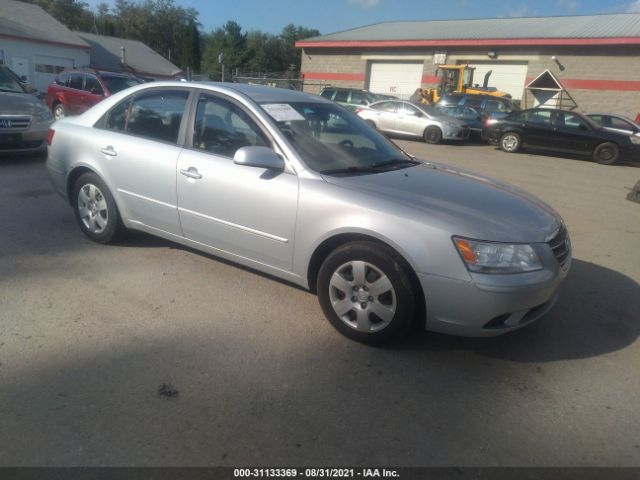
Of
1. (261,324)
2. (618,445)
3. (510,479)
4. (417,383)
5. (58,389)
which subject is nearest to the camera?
(510,479)

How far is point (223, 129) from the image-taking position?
380 centimetres

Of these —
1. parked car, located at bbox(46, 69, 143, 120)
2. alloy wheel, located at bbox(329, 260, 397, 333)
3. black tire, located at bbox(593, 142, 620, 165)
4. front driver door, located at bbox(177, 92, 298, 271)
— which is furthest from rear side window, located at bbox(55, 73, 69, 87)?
black tire, located at bbox(593, 142, 620, 165)

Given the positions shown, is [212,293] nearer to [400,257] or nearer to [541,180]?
[400,257]

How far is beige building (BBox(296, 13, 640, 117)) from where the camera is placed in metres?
23.6

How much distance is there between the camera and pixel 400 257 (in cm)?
296

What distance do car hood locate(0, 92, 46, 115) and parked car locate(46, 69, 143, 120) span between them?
482cm

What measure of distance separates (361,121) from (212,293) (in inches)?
81.9

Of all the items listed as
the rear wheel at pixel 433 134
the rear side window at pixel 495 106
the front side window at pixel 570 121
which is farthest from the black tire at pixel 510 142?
the rear side window at pixel 495 106

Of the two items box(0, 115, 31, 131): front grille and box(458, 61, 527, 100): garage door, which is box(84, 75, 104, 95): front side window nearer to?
box(0, 115, 31, 131): front grille

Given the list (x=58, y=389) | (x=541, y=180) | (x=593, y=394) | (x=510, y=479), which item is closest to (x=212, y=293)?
(x=58, y=389)

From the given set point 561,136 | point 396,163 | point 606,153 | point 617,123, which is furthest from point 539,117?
point 396,163

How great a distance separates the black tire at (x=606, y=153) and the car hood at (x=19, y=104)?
47.3ft

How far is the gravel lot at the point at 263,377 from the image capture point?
2.29m

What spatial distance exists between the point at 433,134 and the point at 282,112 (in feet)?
45.4
